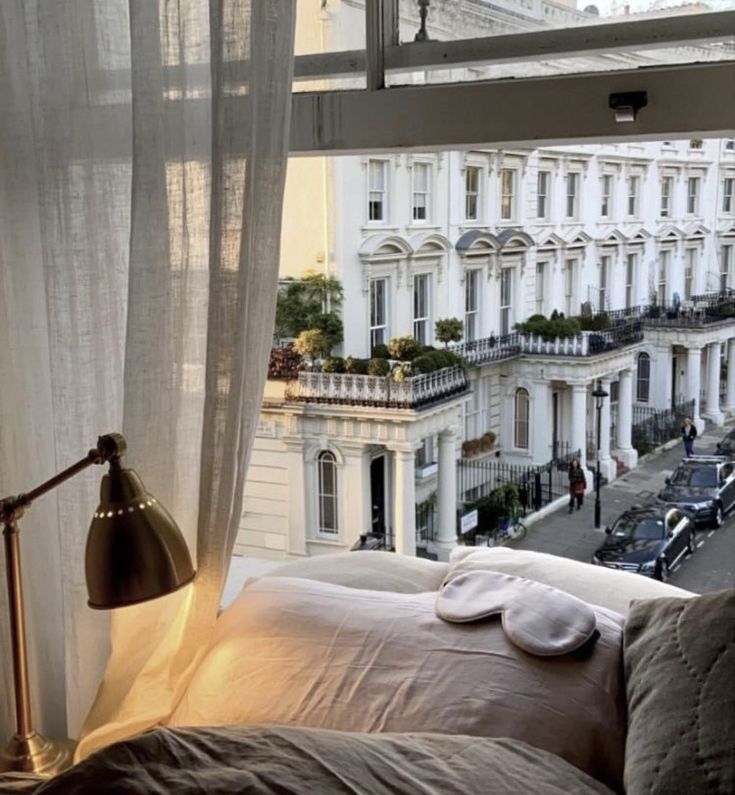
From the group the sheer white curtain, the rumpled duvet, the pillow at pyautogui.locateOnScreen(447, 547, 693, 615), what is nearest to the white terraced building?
the pillow at pyautogui.locateOnScreen(447, 547, 693, 615)

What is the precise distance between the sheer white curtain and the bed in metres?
0.12

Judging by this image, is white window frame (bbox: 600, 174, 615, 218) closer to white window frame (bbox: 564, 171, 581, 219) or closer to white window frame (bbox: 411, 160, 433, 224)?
white window frame (bbox: 564, 171, 581, 219)

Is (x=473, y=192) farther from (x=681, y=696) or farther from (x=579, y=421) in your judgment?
(x=681, y=696)

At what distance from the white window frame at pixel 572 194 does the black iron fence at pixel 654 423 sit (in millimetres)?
339

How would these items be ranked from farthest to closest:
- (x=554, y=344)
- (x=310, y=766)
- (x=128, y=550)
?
(x=554, y=344), (x=128, y=550), (x=310, y=766)

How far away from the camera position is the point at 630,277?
1.46 metres

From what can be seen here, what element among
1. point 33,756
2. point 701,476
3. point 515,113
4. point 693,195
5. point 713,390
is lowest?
point 33,756

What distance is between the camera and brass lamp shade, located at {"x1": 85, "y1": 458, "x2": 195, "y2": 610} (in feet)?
2.91

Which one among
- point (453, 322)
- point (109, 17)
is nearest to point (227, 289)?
point (109, 17)

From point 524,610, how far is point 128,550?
1.48 ft

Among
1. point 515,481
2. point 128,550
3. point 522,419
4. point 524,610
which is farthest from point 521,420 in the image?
point 128,550

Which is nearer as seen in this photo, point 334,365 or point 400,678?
point 400,678

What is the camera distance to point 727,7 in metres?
1.09

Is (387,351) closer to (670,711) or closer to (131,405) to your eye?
(131,405)
